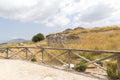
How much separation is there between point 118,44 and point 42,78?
10.3 meters

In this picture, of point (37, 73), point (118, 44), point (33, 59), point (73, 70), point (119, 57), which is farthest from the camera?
point (118, 44)

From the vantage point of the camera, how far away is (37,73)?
1276 cm

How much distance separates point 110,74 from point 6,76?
15.4 ft

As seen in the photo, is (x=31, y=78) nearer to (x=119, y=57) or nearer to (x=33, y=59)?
(x=119, y=57)

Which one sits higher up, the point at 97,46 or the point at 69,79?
the point at 97,46

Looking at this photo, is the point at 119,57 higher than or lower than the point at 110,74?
higher


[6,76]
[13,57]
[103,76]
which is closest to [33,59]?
[13,57]

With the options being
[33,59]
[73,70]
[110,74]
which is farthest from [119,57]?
[33,59]

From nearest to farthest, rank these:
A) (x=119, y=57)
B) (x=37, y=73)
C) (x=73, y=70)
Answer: (x=119, y=57)
(x=37, y=73)
(x=73, y=70)

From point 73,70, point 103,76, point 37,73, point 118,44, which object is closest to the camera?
point 103,76

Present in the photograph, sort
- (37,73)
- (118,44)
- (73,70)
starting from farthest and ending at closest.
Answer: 1. (118,44)
2. (73,70)
3. (37,73)

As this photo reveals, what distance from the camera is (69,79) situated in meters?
11.1

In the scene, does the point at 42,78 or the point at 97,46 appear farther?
the point at 97,46

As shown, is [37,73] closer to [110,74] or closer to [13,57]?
[110,74]
